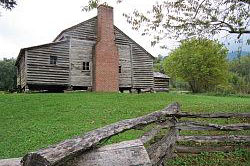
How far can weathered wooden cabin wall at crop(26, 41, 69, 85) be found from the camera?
89.7ft

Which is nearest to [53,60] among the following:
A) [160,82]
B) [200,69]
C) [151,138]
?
[160,82]

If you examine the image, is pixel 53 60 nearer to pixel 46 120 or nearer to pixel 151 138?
pixel 46 120

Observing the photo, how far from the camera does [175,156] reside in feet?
23.3

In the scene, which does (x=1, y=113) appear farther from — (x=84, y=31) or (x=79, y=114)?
(x=84, y=31)

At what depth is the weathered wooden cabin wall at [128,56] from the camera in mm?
30109

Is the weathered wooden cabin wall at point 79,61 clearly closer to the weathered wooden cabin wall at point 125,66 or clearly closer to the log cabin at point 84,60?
the log cabin at point 84,60

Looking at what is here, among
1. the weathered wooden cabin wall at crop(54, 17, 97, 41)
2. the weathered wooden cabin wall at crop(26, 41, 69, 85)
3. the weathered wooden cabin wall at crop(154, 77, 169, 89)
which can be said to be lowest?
the weathered wooden cabin wall at crop(154, 77, 169, 89)

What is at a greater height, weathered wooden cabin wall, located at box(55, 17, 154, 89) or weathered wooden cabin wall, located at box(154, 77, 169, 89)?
weathered wooden cabin wall, located at box(55, 17, 154, 89)

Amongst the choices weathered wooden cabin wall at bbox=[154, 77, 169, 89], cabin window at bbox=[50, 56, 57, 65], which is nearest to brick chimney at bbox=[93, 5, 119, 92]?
cabin window at bbox=[50, 56, 57, 65]

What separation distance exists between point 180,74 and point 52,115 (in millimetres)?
37021

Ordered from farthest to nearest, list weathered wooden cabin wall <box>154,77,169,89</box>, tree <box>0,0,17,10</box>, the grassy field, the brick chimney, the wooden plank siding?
weathered wooden cabin wall <box>154,77,169,89</box>, the brick chimney, the wooden plank siding, tree <box>0,0,17,10</box>, the grassy field

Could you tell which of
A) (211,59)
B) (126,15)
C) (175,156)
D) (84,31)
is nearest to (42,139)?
(175,156)

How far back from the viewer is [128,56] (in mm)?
32125

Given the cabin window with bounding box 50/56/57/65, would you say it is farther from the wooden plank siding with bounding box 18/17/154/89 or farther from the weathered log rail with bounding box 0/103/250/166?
→ the weathered log rail with bounding box 0/103/250/166
